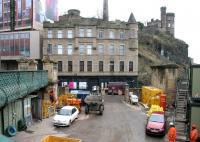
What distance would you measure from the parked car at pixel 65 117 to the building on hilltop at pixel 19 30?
103 ft

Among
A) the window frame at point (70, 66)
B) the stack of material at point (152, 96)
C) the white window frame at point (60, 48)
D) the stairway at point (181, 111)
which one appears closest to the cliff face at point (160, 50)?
the window frame at point (70, 66)

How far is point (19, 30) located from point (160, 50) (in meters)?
47.0

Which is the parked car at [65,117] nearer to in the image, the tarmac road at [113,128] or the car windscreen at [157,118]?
the tarmac road at [113,128]

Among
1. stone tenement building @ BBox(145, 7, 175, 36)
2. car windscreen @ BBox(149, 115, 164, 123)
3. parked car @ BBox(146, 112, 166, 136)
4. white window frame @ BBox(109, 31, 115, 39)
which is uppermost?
stone tenement building @ BBox(145, 7, 175, 36)

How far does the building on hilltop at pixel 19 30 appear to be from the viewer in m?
58.9

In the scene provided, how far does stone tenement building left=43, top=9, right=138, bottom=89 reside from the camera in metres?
57.8

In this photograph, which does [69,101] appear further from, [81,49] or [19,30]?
[19,30]

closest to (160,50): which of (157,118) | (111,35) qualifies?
(111,35)

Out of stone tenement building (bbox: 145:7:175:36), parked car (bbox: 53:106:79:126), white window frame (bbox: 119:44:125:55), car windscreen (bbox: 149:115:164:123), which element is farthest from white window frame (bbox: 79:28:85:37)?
stone tenement building (bbox: 145:7:175:36)

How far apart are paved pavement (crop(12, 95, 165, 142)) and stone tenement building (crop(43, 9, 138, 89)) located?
24481 millimetres

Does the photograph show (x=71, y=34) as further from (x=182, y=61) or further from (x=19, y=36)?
(x=182, y=61)

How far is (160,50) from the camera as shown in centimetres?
9488

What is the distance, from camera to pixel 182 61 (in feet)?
328

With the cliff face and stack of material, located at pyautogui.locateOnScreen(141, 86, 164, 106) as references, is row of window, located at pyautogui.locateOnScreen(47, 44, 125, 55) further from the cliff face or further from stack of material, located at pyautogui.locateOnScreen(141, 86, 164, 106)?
the cliff face
